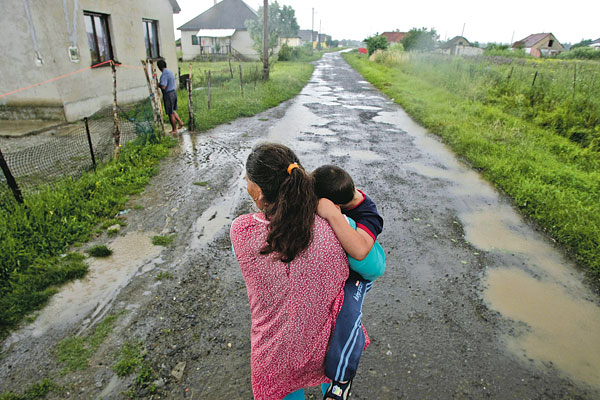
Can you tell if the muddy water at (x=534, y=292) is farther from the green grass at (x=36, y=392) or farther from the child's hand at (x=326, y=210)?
the green grass at (x=36, y=392)

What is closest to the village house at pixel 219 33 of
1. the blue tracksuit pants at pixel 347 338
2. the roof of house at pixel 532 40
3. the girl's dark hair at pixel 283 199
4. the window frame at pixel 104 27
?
the window frame at pixel 104 27

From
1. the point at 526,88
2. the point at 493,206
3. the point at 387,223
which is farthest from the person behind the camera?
the point at 526,88

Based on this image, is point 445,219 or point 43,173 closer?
point 445,219

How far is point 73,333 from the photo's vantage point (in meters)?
2.86

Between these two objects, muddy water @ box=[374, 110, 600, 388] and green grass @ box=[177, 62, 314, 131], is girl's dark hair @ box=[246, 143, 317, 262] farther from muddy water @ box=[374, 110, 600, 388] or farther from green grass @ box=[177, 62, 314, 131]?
green grass @ box=[177, 62, 314, 131]

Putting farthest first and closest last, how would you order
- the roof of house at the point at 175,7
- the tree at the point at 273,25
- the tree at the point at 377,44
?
the tree at the point at 377,44, the tree at the point at 273,25, the roof of house at the point at 175,7

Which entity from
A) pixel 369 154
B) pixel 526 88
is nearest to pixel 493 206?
pixel 369 154

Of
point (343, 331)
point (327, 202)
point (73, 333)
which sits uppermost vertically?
point (327, 202)

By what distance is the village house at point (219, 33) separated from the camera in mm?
36656

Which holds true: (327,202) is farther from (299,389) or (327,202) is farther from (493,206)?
(493,206)

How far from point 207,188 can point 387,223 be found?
2908mm

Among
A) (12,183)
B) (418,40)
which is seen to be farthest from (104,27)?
(418,40)

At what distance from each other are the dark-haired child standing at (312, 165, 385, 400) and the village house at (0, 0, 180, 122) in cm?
857

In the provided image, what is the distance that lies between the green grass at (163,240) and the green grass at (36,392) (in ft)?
6.16
